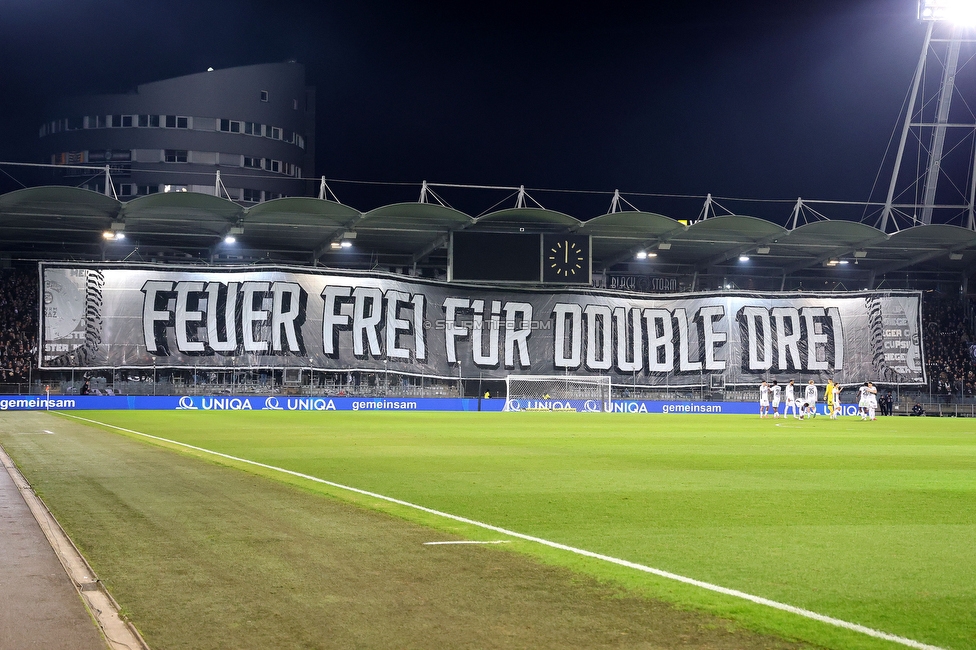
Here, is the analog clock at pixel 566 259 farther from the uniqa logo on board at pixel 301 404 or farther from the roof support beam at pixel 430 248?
the uniqa logo on board at pixel 301 404

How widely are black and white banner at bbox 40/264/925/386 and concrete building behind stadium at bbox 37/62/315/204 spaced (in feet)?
106

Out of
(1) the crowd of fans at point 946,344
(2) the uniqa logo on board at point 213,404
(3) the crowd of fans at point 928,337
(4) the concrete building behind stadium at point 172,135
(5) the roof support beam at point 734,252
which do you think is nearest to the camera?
(2) the uniqa logo on board at point 213,404

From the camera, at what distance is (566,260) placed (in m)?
53.8

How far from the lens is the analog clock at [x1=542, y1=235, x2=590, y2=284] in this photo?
53531 millimetres

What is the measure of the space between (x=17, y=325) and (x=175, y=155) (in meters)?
37.3

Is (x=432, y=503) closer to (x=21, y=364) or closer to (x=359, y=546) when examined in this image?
(x=359, y=546)

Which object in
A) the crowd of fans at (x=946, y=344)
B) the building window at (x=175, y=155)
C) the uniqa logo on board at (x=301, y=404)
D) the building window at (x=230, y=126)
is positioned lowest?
the uniqa logo on board at (x=301, y=404)

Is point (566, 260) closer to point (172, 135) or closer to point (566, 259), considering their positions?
point (566, 259)

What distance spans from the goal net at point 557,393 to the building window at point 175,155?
45679mm

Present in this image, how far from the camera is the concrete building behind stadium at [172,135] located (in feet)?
283

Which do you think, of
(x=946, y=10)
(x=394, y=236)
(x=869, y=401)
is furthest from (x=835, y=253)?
(x=394, y=236)

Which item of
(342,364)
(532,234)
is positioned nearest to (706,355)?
(532,234)

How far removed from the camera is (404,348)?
55562 millimetres

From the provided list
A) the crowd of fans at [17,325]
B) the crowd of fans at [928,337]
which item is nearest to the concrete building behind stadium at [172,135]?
the crowd of fans at [17,325]
